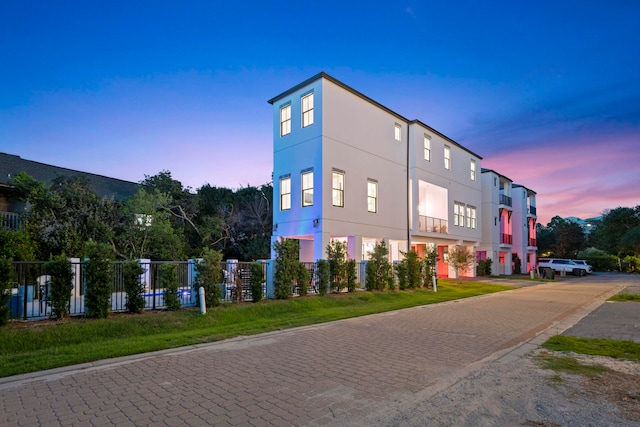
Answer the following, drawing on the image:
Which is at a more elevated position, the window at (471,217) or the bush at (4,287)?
the window at (471,217)

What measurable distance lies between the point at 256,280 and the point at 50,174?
17.7 metres

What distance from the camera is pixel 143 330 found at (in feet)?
32.7

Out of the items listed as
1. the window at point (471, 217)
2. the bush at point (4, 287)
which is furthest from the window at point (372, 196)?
the bush at point (4, 287)

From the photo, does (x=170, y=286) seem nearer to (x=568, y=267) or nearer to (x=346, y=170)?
(x=346, y=170)

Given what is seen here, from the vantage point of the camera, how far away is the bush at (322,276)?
16594mm

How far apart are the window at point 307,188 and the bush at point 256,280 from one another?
7.05 m

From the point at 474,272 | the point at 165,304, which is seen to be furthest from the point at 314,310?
the point at 474,272

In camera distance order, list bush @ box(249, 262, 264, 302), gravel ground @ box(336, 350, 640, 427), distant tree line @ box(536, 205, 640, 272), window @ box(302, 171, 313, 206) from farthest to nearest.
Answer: distant tree line @ box(536, 205, 640, 272)
window @ box(302, 171, 313, 206)
bush @ box(249, 262, 264, 302)
gravel ground @ box(336, 350, 640, 427)

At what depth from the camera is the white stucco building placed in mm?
20078

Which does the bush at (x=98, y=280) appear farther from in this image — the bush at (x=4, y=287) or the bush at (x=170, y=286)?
the bush at (x=4, y=287)

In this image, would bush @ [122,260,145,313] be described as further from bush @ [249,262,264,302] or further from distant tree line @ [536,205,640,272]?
distant tree line @ [536,205,640,272]

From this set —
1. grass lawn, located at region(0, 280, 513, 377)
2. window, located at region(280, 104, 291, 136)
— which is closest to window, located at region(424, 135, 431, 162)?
window, located at region(280, 104, 291, 136)

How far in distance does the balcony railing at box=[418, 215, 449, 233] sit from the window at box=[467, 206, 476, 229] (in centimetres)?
480

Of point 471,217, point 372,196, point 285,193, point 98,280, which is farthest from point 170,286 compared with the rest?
point 471,217
